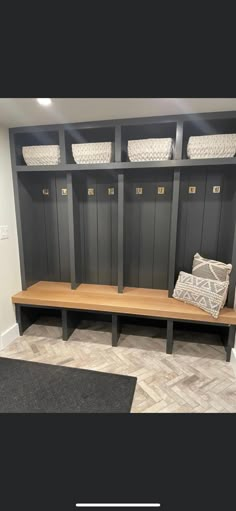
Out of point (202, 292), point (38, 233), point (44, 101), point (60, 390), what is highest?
point (44, 101)

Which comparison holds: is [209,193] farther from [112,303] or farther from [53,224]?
[53,224]

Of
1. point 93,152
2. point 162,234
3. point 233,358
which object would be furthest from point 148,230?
point 233,358

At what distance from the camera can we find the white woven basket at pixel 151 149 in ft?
7.65

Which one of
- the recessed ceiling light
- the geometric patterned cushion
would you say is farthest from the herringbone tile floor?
the recessed ceiling light

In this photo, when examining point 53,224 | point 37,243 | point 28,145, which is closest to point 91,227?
point 53,224

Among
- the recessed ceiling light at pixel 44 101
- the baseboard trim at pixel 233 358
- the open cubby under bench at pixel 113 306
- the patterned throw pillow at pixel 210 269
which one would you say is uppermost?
the recessed ceiling light at pixel 44 101

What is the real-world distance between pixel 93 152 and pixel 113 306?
159 cm

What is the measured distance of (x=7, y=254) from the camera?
275 cm

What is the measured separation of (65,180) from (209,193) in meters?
1.68

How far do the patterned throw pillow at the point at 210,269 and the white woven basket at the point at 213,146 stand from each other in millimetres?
1025

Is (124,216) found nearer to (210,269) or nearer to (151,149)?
(151,149)

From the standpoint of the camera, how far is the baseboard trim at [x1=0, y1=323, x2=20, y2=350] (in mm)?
2672

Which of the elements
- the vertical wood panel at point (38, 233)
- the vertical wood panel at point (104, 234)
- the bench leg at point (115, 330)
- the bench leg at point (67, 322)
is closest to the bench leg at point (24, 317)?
the vertical wood panel at point (38, 233)

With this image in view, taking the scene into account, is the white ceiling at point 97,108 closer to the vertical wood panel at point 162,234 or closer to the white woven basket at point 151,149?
the white woven basket at point 151,149
